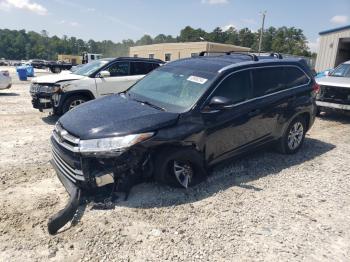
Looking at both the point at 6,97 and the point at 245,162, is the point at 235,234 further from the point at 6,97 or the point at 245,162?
the point at 6,97

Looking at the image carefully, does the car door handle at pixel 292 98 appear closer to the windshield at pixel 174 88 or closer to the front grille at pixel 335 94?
the windshield at pixel 174 88

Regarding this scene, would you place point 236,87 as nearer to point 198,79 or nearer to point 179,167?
point 198,79

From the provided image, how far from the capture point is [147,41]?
5453 inches

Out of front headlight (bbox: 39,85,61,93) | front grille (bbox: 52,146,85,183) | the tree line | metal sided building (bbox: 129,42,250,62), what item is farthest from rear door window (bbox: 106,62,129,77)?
the tree line

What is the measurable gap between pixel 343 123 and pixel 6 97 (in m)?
12.5

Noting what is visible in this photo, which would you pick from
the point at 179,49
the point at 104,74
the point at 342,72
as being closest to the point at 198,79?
the point at 104,74

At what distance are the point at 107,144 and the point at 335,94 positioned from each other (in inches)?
308

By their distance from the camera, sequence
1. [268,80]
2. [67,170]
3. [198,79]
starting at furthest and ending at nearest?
1. [268,80]
2. [198,79]
3. [67,170]

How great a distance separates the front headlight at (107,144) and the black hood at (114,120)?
59 millimetres

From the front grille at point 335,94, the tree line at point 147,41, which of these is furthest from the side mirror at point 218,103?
the tree line at point 147,41

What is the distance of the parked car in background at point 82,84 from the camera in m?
8.12

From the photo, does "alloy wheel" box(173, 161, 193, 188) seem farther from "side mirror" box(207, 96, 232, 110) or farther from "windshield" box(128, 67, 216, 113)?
"side mirror" box(207, 96, 232, 110)

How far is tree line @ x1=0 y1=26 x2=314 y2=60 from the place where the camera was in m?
93.1

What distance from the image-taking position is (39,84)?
8.31 meters
